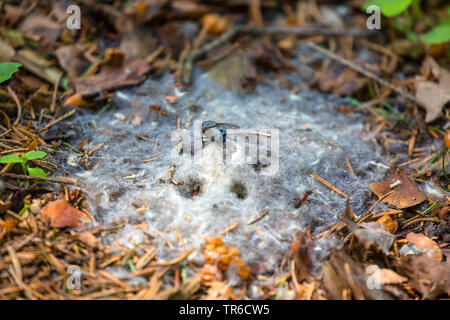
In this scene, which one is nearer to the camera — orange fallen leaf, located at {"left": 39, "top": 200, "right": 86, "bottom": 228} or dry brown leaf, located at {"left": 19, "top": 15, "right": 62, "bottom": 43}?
orange fallen leaf, located at {"left": 39, "top": 200, "right": 86, "bottom": 228}

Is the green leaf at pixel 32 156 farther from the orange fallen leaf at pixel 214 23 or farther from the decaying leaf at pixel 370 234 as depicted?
the orange fallen leaf at pixel 214 23

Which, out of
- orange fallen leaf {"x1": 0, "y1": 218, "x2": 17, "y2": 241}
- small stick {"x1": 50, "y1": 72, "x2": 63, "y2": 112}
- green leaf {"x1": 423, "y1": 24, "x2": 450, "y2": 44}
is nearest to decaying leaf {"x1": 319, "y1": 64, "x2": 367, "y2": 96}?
green leaf {"x1": 423, "y1": 24, "x2": 450, "y2": 44}

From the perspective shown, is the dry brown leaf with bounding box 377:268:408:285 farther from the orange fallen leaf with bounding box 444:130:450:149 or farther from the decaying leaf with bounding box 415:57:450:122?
the decaying leaf with bounding box 415:57:450:122

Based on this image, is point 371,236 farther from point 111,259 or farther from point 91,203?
point 91,203

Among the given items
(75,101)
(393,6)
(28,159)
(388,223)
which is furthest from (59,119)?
(393,6)

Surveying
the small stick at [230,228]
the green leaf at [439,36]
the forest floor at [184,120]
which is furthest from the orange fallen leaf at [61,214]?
the green leaf at [439,36]

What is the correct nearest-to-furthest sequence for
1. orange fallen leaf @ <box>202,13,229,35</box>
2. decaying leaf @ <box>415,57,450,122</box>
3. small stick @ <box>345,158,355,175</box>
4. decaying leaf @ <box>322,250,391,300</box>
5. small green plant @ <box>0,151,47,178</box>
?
1. decaying leaf @ <box>322,250,391,300</box>
2. small green plant @ <box>0,151,47,178</box>
3. small stick @ <box>345,158,355,175</box>
4. decaying leaf @ <box>415,57,450,122</box>
5. orange fallen leaf @ <box>202,13,229,35</box>
